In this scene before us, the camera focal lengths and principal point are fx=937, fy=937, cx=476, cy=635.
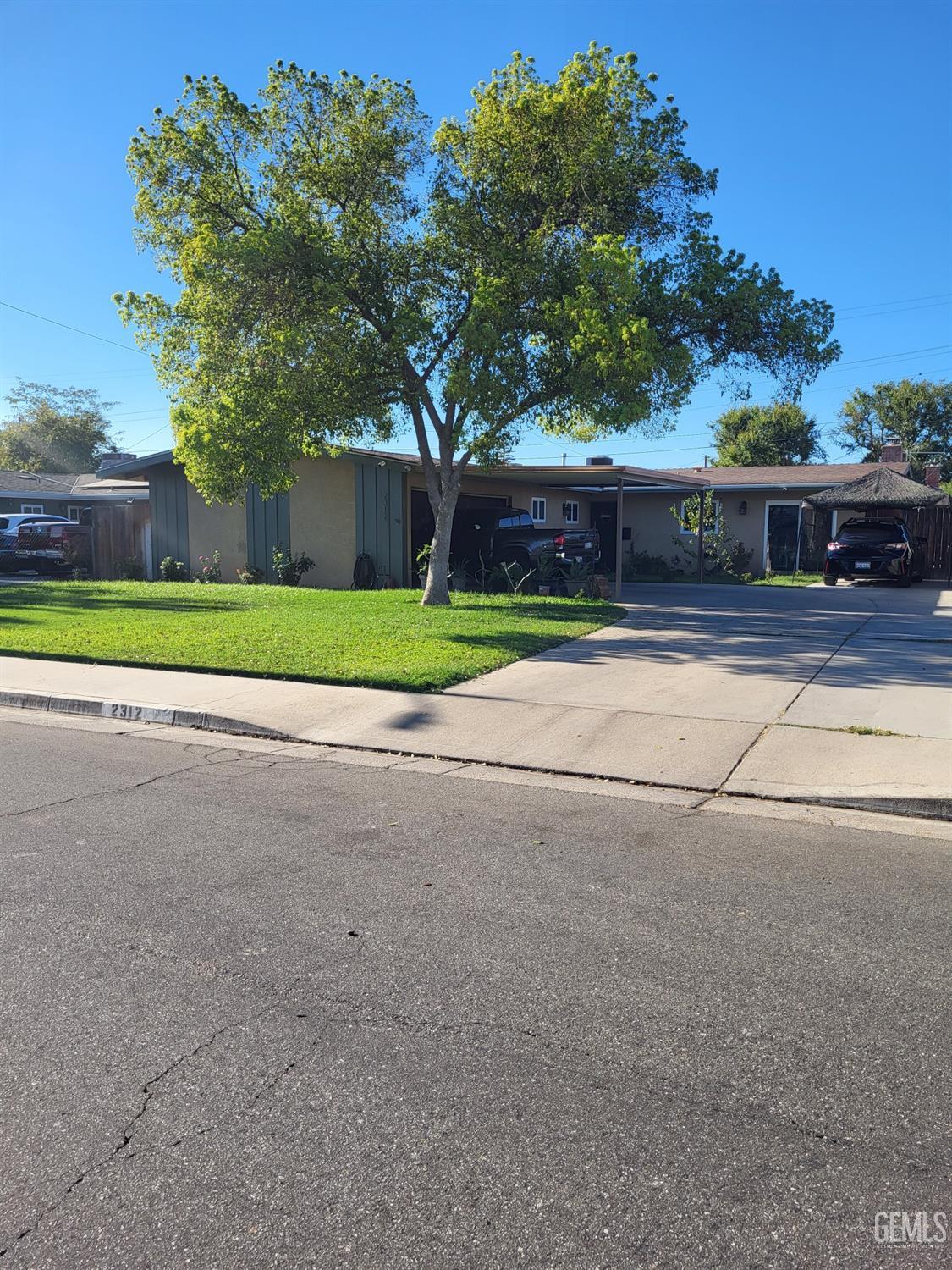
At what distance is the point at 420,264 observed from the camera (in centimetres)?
1550

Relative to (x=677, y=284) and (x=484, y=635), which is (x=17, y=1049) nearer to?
(x=484, y=635)

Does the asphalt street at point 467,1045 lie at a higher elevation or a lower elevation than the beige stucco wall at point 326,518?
lower

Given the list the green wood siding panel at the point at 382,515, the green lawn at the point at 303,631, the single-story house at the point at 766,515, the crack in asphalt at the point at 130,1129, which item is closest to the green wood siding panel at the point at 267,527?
the green wood siding panel at the point at 382,515

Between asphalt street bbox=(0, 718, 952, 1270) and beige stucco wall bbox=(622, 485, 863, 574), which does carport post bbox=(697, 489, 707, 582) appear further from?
asphalt street bbox=(0, 718, 952, 1270)

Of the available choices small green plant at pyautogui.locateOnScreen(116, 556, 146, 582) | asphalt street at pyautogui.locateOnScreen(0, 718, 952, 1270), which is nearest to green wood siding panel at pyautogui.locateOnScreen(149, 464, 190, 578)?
small green plant at pyautogui.locateOnScreen(116, 556, 146, 582)

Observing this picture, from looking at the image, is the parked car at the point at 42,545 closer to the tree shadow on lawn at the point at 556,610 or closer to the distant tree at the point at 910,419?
the tree shadow on lawn at the point at 556,610

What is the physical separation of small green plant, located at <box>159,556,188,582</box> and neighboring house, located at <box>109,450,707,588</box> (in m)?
0.24

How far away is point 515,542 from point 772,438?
114ft

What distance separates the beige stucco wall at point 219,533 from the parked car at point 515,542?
5.79 meters

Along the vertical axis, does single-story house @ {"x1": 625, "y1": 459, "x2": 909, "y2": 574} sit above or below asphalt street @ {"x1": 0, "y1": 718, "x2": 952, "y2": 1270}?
above

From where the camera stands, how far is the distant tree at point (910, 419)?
5006 centimetres

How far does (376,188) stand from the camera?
15359 mm

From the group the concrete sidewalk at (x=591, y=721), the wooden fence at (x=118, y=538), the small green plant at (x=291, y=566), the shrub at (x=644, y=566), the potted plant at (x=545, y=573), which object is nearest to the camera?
the concrete sidewalk at (x=591, y=721)

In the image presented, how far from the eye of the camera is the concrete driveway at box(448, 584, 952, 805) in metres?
6.92
